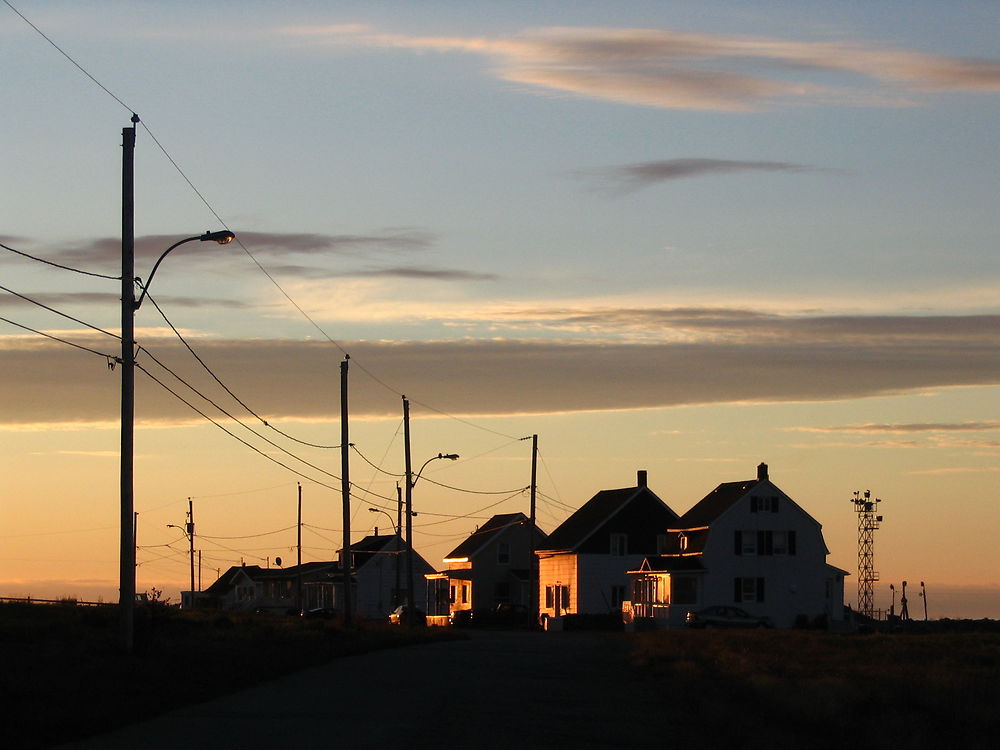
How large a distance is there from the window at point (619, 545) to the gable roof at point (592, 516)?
118 cm

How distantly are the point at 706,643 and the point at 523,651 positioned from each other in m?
5.98

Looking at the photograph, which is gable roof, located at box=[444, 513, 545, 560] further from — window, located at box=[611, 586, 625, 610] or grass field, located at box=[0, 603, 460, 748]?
grass field, located at box=[0, 603, 460, 748]

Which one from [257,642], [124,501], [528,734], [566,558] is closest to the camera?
[528,734]

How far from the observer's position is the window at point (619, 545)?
86.2 m

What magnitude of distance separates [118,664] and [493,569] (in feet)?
250

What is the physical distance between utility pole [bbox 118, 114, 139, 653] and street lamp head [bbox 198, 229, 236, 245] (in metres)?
2.36

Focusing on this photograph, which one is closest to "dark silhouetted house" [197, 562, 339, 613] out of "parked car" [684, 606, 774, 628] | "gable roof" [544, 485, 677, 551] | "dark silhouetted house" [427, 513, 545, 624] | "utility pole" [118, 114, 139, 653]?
"dark silhouetted house" [427, 513, 545, 624]

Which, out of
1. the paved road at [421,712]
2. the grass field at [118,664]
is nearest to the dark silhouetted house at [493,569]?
the grass field at [118,664]

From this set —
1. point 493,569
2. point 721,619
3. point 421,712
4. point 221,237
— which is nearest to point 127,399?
point 221,237

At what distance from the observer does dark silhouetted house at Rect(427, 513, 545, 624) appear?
100562 mm

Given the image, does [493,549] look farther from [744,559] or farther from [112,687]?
[112,687]

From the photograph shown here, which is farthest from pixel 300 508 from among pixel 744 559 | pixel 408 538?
pixel 408 538

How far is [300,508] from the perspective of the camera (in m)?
114

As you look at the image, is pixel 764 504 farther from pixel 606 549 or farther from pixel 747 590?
pixel 606 549
